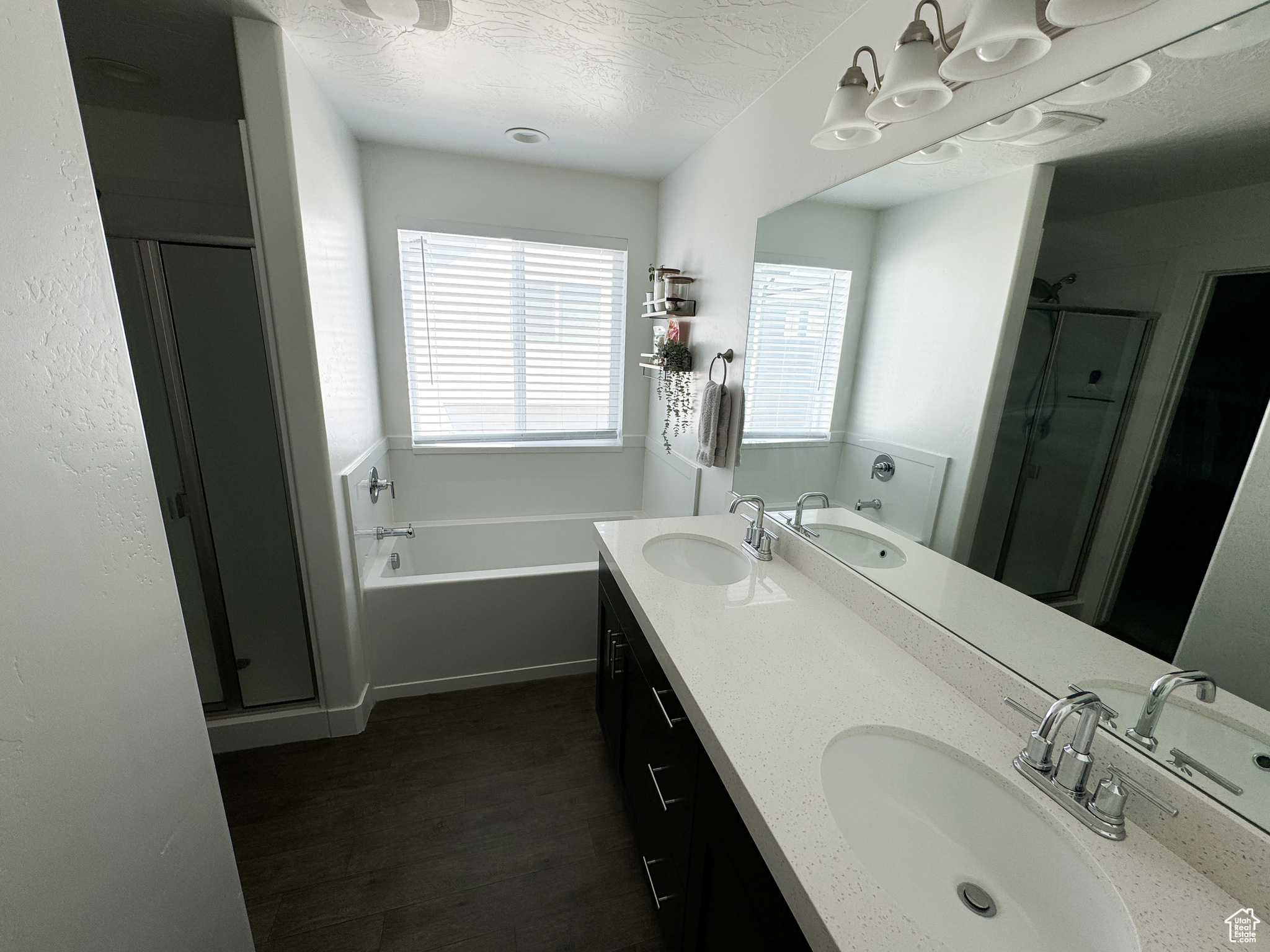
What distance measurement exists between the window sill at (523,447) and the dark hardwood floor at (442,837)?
1.32 metres

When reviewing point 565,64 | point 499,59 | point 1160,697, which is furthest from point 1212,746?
point 499,59

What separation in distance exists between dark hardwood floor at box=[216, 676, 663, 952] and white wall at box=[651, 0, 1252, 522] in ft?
4.03

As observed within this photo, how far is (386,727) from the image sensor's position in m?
2.02

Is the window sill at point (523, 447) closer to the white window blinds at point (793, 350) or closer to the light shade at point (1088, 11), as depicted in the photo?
the white window blinds at point (793, 350)

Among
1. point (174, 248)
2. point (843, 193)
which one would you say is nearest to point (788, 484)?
point (843, 193)

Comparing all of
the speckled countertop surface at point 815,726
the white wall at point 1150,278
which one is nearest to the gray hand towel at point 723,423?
the speckled countertop surface at point 815,726

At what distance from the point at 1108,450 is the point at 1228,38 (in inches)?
22.7

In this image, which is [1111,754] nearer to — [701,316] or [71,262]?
[71,262]

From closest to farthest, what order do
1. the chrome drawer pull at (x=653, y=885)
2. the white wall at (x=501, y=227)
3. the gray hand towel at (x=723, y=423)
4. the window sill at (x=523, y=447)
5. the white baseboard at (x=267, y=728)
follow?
the chrome drawer pull at (x=653, y=885)
the white baseboard at (x=267, y=728)
the gray hand towel at (x=723, y=423)
the white wall at (x=501, y=227)
the window sill at (x=523, y=447)

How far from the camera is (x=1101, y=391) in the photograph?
2.64 ft

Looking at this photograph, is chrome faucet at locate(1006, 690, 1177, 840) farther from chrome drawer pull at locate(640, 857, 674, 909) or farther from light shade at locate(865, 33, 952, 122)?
light shade at locate(865, 33, 952, 122)

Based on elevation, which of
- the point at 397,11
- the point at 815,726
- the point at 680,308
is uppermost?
the point at 397,11

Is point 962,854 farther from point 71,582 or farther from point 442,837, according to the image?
point 442,837

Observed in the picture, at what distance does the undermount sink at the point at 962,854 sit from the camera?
26.3 inches
